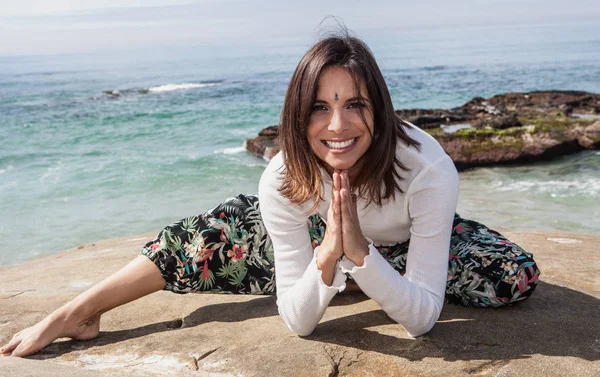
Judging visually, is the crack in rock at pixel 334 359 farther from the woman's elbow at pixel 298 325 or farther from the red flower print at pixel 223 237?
the red flower print at pixel 223 237

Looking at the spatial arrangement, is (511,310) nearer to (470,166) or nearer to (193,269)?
(193,269)

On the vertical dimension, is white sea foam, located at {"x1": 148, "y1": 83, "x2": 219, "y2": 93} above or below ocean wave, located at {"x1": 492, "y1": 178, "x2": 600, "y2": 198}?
above

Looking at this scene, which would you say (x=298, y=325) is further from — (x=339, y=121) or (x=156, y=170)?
(x=156, y=170)

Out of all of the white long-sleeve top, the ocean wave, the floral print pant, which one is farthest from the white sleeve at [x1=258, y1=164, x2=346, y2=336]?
the ocean wave

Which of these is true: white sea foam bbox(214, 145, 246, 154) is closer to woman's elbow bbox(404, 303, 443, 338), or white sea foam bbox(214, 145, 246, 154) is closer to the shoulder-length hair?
the shoulder-length hair

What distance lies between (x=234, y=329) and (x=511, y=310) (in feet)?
4.35

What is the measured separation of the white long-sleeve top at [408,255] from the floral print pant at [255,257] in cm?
36

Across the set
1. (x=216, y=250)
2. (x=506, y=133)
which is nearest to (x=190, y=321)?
(x=216, y=250)

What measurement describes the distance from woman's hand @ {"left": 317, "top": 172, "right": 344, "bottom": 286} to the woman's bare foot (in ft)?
3.97

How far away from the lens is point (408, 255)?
8.37 ft

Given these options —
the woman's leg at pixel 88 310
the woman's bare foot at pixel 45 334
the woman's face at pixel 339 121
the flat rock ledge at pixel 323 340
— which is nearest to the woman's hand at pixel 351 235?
the woman's face at pixel 339 121

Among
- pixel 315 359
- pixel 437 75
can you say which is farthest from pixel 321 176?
pixel 437 75

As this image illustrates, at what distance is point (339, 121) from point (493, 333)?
1.16 meters

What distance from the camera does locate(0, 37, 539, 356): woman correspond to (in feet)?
7.86
